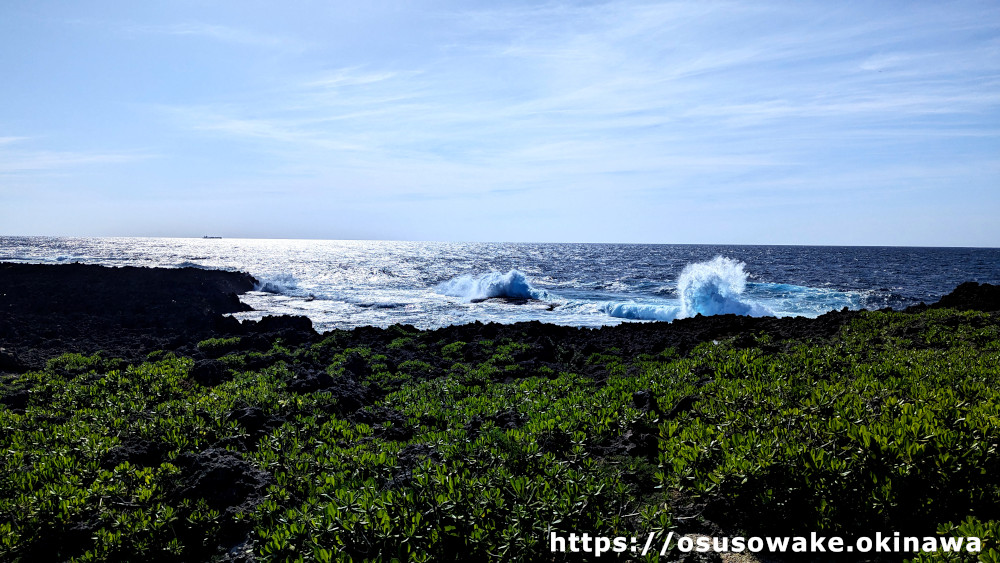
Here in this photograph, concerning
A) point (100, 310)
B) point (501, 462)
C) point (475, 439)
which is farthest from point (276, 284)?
point (501, 462)

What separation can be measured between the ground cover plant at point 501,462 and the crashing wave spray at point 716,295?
2121cm

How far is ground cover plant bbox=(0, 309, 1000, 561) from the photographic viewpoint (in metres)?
3.94

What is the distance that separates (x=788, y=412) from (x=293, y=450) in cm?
563

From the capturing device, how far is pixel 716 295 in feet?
102

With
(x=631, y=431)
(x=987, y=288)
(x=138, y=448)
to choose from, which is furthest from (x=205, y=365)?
(x=987, y=288)

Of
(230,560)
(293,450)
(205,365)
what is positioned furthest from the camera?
(205,365)

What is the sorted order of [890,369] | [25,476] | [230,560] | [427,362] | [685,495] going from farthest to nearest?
1. [427,362]
2. [890,369]
3. [25,476]
4. [685,495]
5. [230,560]

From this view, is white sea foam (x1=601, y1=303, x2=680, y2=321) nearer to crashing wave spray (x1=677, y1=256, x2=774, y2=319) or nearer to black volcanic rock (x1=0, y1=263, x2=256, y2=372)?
crashing wave spray (x1=677, y1=256, x2=774, y2=319)

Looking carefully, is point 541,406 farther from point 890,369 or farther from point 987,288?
point 987,288

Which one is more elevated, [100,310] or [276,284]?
[276,284]

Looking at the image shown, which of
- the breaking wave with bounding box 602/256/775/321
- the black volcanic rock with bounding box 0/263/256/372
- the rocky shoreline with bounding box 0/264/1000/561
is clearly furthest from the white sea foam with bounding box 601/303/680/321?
the black volcanic rock with bounding box 0/263/256/372

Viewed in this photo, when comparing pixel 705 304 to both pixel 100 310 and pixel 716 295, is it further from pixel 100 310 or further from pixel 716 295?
pixel 100 310

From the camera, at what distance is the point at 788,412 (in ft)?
18.0

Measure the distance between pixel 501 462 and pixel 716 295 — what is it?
2920 centimetres
